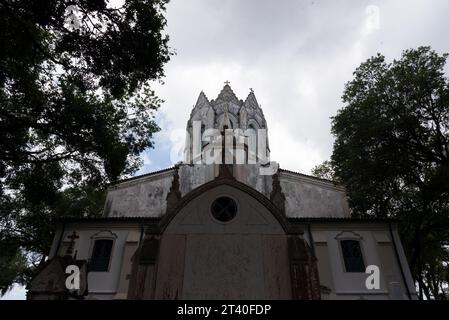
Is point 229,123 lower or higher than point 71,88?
higher

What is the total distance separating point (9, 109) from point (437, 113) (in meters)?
19.1

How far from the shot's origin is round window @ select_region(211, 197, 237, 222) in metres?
9.62

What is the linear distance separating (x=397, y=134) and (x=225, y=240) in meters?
11.3

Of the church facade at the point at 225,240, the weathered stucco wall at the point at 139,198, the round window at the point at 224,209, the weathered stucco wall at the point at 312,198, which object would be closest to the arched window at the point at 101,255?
the church facade at the point at 225,240

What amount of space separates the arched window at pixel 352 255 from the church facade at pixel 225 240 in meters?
0.06

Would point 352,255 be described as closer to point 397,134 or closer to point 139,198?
point 397,134

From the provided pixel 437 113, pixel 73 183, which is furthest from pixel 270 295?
pixel 437 113

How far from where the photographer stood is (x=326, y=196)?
21.5 meters

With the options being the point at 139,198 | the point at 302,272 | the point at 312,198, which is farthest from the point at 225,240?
the point at 139,198

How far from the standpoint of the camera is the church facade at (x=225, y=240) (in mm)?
8633

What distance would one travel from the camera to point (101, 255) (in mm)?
17219

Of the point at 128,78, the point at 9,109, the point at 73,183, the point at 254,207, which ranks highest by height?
the point at 128,78
